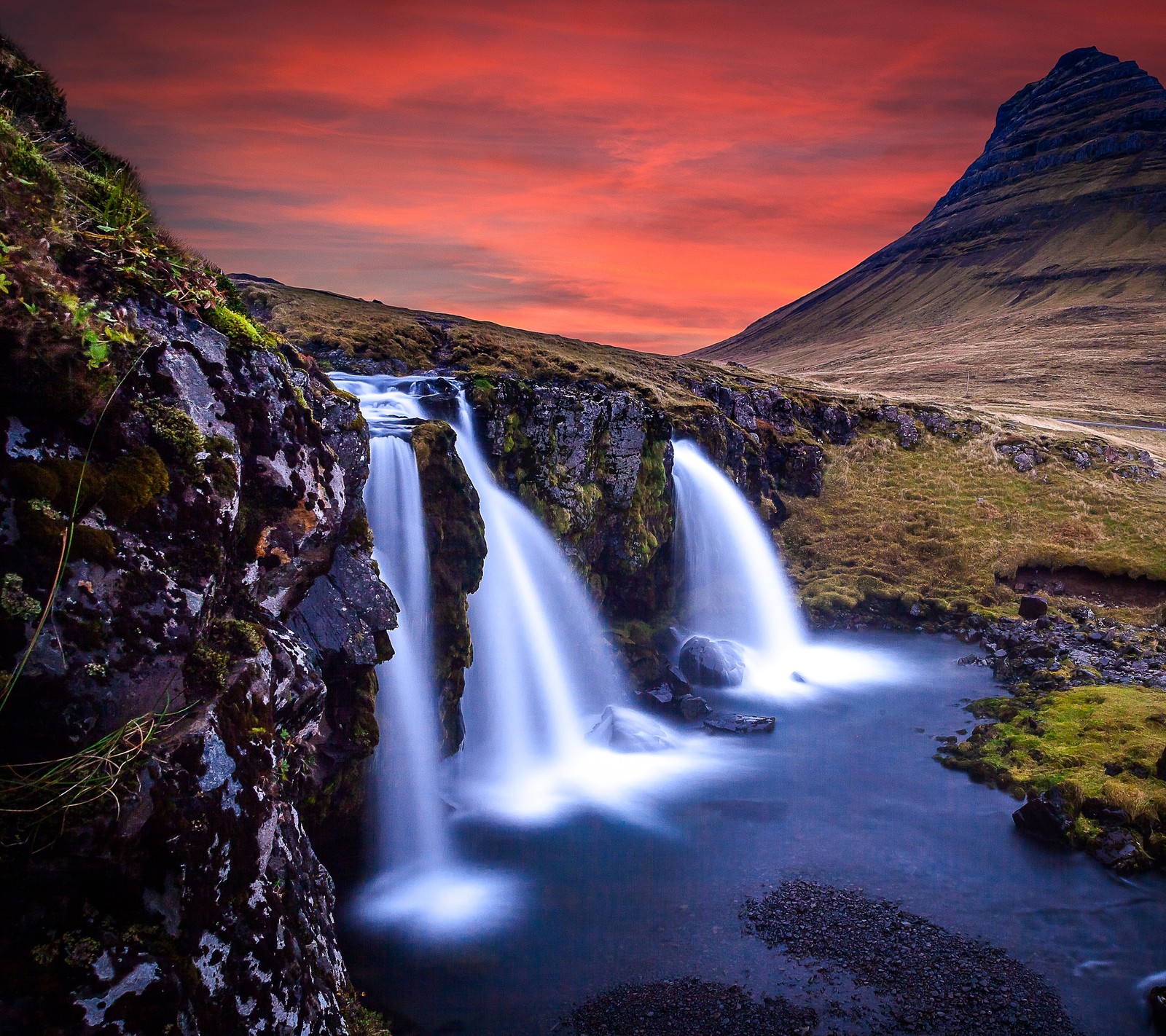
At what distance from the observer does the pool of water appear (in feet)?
39.7

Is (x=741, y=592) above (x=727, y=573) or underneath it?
underneath

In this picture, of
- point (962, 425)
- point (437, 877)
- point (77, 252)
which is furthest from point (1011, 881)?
point (962, 425)

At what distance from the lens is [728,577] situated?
3650 centimetres

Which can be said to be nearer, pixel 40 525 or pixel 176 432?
pixel 40 525

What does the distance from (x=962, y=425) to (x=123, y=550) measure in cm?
6005

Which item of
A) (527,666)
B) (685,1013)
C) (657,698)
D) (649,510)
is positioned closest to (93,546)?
(685,1013)

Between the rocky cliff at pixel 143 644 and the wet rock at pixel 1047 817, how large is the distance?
1590 centimetres

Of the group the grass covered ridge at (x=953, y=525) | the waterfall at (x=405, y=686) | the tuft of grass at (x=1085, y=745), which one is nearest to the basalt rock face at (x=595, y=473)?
the waterfall at (x=405, y=686)

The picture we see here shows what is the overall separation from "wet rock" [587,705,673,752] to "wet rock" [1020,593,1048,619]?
2058 centimetres

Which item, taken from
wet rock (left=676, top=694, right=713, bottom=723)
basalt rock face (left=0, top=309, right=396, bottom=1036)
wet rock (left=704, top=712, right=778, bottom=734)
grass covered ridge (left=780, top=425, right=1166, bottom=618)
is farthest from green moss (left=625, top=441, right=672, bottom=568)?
basalt rock face (left=0, top=309, right=396, bottom=1036)

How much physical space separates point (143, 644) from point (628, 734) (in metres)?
17.9

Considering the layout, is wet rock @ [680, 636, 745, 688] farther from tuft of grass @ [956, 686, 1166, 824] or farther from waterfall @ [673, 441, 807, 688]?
tuft of grass @ [956, 686, 1166, 824]

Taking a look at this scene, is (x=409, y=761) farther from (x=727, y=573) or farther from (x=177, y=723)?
(x=727, y=573)

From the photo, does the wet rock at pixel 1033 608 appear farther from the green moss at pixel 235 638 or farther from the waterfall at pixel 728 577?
the green moss at pixel 235 638
